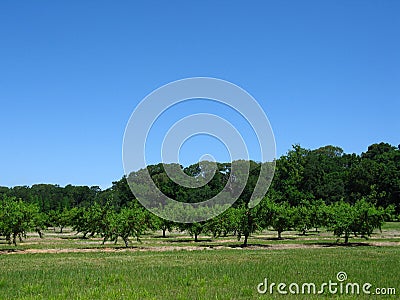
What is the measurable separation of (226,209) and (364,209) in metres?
11.3

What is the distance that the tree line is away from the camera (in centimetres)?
3783

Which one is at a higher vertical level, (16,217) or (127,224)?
(16,217)

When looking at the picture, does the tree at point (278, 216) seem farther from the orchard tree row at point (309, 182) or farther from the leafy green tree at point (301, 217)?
the orchard tree row at point (309, 182)

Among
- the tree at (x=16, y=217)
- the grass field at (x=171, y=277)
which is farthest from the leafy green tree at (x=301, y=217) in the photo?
the grass field at (x=171, y=277)

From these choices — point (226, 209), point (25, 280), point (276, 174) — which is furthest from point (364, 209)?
point (276, 174)

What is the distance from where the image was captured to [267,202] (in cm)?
4012

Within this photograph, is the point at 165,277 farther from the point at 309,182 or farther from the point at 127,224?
the point at 309,182

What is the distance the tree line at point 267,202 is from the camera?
124 ft

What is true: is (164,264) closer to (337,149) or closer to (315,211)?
(315,211)

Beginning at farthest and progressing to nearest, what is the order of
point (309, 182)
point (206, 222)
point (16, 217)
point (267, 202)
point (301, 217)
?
point (309, 182) → point (301, 217) → point (206, 222) → point (267, 202) → point (16, 217)

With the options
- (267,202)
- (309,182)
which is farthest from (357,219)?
(309,182)

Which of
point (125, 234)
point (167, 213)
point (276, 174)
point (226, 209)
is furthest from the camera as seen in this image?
point (276, 174)

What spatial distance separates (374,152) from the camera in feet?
380

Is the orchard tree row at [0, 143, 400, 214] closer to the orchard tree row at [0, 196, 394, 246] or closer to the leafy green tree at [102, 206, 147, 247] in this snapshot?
the orchard tree row at [0, 196, 394, 246]
